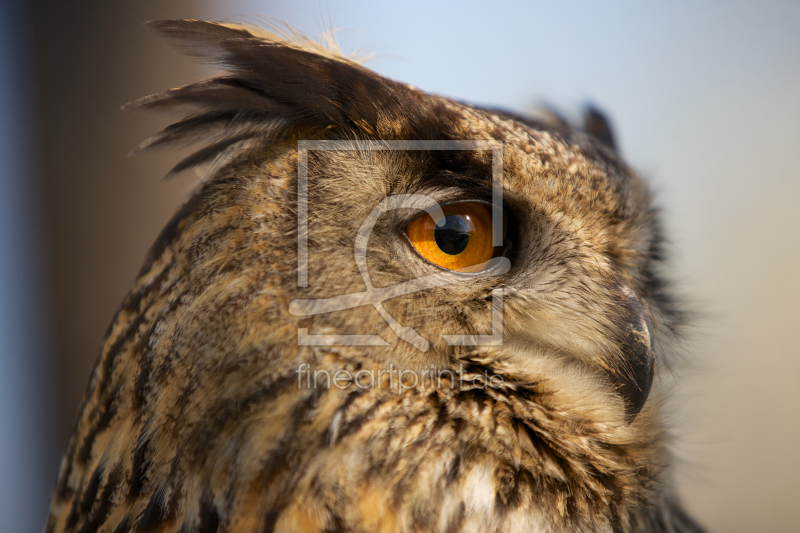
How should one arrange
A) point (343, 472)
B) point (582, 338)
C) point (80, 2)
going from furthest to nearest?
1. point (80, 2)
2. point (582, 338)
3. point (343, 472)

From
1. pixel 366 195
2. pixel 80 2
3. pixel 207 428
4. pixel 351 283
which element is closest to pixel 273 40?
pixel 366 195

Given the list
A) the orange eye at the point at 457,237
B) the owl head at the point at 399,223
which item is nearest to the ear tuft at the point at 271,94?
the owl head at the point at 399,223

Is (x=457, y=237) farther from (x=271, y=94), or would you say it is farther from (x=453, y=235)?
(x=271, y=94)

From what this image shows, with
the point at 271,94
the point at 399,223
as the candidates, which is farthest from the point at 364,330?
the point at 271,94

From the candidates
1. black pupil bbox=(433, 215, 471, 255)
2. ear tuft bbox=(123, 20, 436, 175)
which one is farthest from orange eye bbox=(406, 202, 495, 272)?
ear tuft bbox=(123, 20, 436, 175)

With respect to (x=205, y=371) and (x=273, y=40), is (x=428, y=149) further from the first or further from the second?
(x=205, y=371)

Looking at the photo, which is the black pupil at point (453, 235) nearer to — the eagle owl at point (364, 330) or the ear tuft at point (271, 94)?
the eagle owl at point (364, 330)

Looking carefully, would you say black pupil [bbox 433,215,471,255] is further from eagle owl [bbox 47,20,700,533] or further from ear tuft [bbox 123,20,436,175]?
ear tuft [bbox 123,20,436,175]
